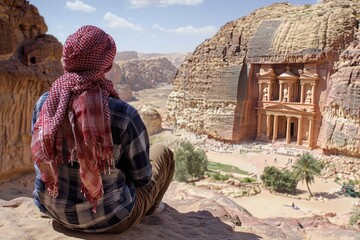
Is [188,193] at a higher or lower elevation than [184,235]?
lower

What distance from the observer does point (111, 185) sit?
9.59 ft

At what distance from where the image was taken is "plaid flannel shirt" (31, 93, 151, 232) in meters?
2.79

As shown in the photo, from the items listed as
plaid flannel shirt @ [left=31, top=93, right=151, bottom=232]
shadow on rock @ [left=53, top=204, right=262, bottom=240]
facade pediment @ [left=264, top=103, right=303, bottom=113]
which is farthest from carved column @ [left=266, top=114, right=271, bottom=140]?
plaid flannel shirt @ [left=31, top=93, right=151, bottom=232]

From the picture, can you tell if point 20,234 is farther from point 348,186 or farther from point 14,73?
point 348,186

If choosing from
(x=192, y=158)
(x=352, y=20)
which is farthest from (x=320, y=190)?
(x=352, y=20)

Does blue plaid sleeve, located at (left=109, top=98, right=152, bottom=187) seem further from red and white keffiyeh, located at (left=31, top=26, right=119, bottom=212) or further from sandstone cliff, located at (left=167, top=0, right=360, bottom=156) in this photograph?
sandstone cliff, located at (left=167, top=0, right=360, bottom=156)

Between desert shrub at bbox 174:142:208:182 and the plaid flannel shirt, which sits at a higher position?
the plaid flannel shirt

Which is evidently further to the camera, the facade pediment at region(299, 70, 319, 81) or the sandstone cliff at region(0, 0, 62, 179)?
the facade pediment at region(299, 70, 319, 81)

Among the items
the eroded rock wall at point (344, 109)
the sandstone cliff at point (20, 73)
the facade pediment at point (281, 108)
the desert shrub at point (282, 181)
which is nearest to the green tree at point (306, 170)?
the desert shrub at point (282, 181)

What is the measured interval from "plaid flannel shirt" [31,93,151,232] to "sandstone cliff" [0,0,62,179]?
574 cm

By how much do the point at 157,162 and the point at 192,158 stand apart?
1849cm

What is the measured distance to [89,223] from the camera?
116 inches

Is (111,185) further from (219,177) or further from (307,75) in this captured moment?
(307,75)

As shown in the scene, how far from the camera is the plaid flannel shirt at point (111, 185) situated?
2.79m
